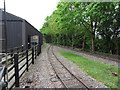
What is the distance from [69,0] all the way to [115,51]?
7259mm

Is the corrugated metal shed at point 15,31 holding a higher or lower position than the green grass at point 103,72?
higher

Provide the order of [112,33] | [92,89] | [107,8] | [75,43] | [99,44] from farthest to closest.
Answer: [75,43] → [99,44] → [112,33] → [107,8] → [92,89]

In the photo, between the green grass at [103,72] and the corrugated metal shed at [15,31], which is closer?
the green grass at [103,72]

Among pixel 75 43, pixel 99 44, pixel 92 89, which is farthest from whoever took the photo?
pixel 75 43

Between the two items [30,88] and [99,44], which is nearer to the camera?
[30,88]

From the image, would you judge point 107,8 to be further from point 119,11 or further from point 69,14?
point 69,14

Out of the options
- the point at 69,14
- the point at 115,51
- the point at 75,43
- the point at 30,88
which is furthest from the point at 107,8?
the point at 75,43

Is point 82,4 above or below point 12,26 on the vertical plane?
above

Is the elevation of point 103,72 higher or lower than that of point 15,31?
lower

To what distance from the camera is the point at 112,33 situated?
40.0 feet

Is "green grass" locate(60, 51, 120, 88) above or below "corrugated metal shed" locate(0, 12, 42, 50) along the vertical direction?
below

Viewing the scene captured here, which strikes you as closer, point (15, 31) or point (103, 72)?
point (103, 72)

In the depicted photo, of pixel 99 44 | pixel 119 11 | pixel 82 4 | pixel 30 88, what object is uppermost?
pixel 82 4

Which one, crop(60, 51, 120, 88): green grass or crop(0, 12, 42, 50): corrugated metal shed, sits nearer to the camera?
crop(60, 51, 120, 88): green grass
